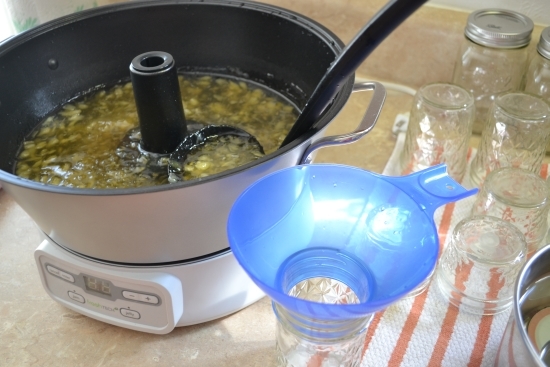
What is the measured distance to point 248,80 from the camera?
34.2 inches

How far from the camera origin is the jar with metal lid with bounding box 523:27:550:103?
82 cm

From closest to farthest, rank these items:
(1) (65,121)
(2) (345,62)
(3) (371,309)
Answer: (3) (371,309)
(2) (345,62)
(1) (65,121)

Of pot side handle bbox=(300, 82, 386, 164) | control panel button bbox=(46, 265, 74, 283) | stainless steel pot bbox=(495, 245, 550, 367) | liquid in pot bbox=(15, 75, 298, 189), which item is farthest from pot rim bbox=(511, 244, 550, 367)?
control panel button bbox=(46, 265, 74, 283)

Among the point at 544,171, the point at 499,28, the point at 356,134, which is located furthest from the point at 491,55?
the point at 356,134

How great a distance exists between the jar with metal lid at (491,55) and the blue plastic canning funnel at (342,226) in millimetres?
423

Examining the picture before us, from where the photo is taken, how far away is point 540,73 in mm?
857

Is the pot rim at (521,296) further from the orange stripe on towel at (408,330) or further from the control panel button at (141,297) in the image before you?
the control panel button at (141,297)

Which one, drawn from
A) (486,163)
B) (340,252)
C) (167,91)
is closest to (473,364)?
(340,252)

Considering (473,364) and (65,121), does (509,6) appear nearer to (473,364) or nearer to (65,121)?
(473,364)

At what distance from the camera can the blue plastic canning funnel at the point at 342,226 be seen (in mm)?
479

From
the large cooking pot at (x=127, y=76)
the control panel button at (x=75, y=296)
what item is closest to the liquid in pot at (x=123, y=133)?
the large cooking pot at (x=127, y=76)

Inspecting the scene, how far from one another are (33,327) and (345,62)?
1.63ft

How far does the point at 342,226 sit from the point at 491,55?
1.65 ft

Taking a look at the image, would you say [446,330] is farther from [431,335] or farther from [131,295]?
[131,295]
